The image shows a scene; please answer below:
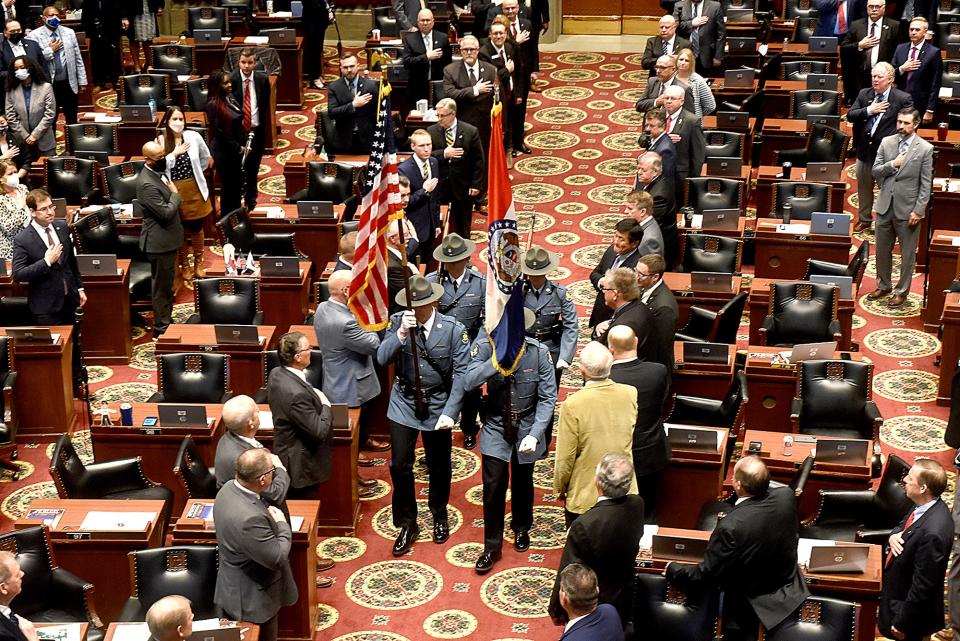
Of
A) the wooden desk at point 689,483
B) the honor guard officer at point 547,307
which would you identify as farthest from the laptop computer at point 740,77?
the wooden desk at point 689,483

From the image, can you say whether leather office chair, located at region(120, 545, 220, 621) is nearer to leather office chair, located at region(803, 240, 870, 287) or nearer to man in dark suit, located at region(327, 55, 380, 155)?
leather office chair, located at region(803, 240, 870, 287)

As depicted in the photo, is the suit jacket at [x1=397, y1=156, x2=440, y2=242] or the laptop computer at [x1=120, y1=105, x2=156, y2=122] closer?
the suit jacket at [x1=397, y1=156, x2=440, y2=242]

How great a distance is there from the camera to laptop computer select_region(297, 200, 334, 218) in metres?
12.1

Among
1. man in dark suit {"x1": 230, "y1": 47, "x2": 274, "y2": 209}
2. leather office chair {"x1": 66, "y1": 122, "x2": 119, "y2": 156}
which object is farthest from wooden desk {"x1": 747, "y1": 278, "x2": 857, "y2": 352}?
leather office chair {"x1": 66, "y1": 122, "x2": 119, "y2": 156}

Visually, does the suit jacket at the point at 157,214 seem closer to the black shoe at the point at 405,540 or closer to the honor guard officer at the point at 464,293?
the honor guard officer at the point at 464,293

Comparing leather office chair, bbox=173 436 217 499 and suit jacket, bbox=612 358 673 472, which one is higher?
suit jacket, bbox=612 358 673 472

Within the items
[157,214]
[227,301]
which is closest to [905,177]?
[227,301]

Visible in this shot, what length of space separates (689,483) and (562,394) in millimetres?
2485

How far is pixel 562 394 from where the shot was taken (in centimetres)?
1095

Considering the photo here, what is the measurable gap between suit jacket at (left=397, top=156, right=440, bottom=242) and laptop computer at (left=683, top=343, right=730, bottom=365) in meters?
3.02

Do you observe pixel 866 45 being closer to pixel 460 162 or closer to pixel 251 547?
pixel 460 162

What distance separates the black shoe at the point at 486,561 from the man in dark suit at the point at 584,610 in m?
2.38

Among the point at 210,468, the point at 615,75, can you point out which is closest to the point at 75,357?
the point at 210,468

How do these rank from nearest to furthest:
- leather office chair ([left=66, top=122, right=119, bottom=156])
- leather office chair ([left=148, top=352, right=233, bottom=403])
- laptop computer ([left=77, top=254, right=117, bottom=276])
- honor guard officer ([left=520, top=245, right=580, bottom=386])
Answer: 1. honor guard officer ([left=520, top=245, right=580, bottom=386])
2. leather office chair ([left=148, top=352, right=233, bottom=403])
3. laptop computer ([left=77, top=254, right=117, bottom=276])
4. leather office chair ([left=66, top=122, right=119, bottom=156])
